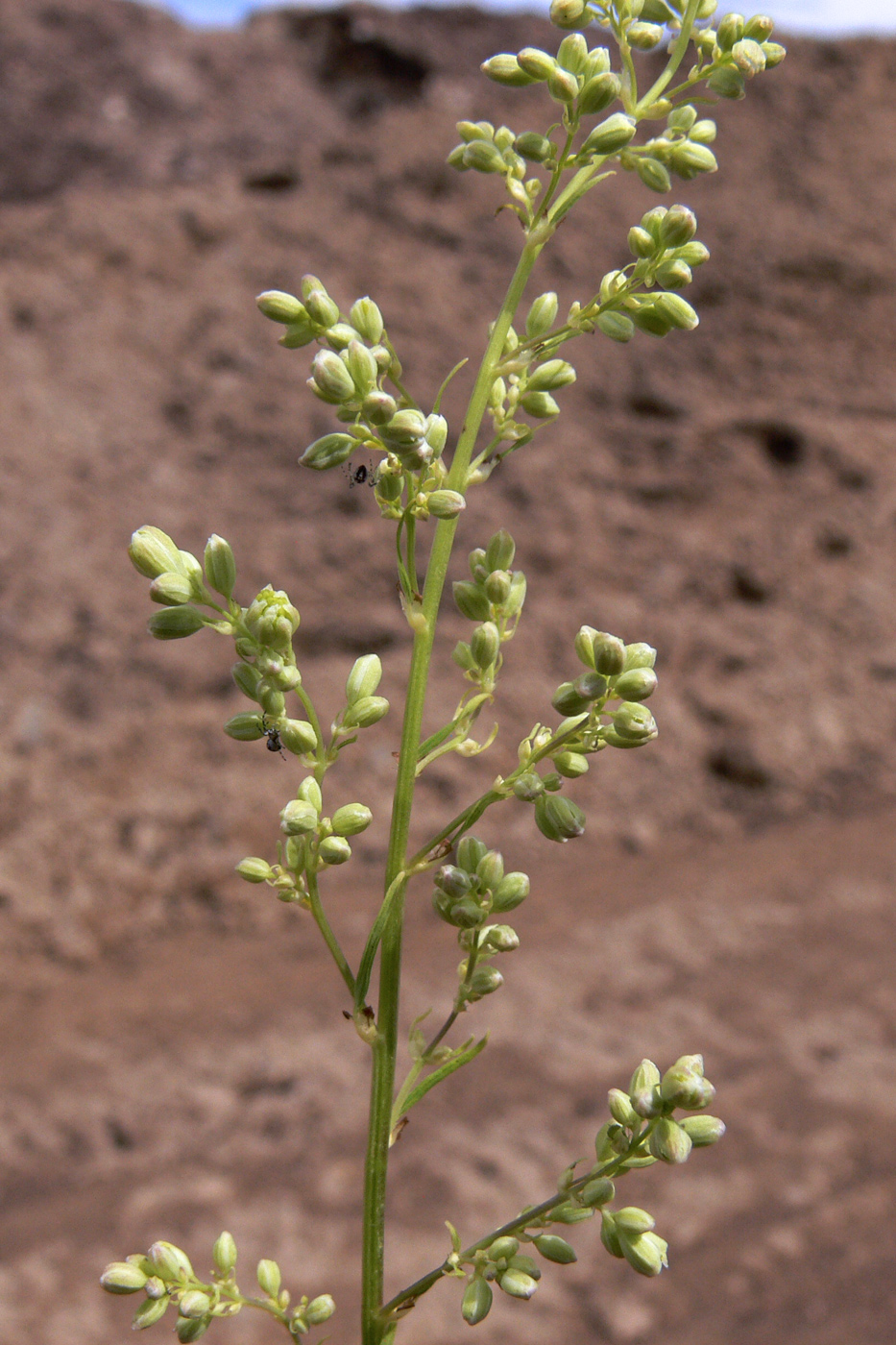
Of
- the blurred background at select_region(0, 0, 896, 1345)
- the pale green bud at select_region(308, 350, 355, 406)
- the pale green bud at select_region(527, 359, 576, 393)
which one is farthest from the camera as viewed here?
the blurred background at select_region(0, 0, 896, 1345)

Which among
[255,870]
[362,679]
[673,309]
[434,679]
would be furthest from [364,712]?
[434,679]

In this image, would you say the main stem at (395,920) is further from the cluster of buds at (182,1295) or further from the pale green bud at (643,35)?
the pale green bud at (643,35)

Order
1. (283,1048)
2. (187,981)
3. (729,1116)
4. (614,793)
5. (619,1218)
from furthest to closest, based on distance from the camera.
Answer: (614,793) → (187,981) → (283,1048) → (729,1116) → (619,1218)

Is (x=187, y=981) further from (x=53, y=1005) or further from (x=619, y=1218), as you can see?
(x=619, y=1218)

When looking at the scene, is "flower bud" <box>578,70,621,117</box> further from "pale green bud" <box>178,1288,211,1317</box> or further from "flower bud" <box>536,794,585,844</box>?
"pale green bud" <box>178,1288,211,1317</box>

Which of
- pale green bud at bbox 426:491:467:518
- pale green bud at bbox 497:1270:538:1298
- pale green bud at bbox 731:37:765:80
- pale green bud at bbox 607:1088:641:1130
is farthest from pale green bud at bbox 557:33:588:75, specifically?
pale green bud at bbox 497:1270:538:1298

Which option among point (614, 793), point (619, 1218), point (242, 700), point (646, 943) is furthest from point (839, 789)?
point (619, 1218)
